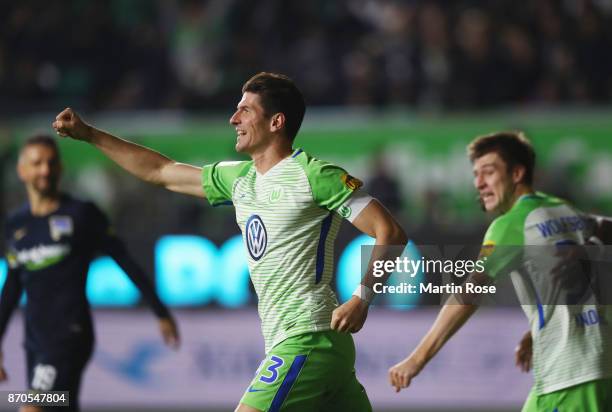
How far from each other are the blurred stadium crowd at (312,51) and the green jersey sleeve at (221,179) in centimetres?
734

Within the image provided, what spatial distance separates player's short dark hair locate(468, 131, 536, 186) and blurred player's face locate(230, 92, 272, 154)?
120 cm

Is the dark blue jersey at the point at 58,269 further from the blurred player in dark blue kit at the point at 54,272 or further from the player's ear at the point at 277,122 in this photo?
the player's ear at the point at 277,122

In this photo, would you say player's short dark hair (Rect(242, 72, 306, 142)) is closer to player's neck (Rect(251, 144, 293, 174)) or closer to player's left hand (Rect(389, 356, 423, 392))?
player's neck (Rect(251, 144, 293, 174))

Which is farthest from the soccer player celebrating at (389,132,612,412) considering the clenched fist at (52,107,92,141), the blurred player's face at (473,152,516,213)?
the clenched fist at (52,107,92,141)

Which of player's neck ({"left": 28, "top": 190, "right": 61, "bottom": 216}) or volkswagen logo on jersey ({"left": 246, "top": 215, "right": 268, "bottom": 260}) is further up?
player's neck ({"left": 28, "top": 190, "right": 61, "bottom": 216})

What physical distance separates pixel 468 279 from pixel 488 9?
330 inches

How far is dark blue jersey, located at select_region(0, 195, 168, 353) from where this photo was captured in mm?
7461

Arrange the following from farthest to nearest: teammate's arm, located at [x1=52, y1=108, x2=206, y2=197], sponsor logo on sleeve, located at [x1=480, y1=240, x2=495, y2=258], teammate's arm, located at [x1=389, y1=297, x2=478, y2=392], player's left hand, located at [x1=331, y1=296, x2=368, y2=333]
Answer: teammate's arm, located at [x1=52, y1=108, x2=206, y2=197] → sponsor logo on sleeve, located at [x1=480, y1=240, x2=495, y2=258] → teammate's arm, located at [x1=389, y1=297, x2=478, y2=392] → player's left hand, located at [x1=331, y1=296, x2=368, y2=333]

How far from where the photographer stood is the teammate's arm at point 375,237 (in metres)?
5.17

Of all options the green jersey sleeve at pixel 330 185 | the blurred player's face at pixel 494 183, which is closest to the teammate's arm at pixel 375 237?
the green jersey sleeve at pixel 330 185

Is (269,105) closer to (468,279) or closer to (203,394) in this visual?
(468,279)

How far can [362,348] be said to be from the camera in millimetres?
10250

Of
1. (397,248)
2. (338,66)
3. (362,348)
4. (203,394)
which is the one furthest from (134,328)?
(397,248)

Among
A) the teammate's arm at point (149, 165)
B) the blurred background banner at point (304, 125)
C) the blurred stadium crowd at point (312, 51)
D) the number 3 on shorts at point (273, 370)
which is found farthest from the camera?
the blurred stadium crowd at point (312, 51)
